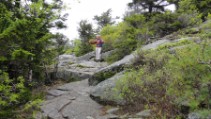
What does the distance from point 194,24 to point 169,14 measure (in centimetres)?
160

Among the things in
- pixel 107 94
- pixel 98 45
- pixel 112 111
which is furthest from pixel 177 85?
pixel 98 45

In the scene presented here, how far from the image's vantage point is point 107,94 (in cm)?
988

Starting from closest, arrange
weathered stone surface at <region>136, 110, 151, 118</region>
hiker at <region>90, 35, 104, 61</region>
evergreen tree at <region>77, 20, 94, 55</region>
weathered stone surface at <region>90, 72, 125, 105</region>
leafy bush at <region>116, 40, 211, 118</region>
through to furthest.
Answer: leafy bush at <region>116, 40, 211, 118</region>
weathered stone surface at <region>136, 110, 151, 118</region>
weathered stone surface at <region>90, 72, 125, 105</region>
hiker at <region>90, 35, 104, 61</region>
evergreen tree at <region>77, 20, 94, 55</region>

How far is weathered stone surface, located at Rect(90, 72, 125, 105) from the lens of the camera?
30.6 ft

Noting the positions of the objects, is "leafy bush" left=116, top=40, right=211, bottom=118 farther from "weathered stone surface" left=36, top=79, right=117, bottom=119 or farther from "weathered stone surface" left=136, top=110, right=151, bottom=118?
"weathered stone surface" left=36, top=79, right=117, bottom=119

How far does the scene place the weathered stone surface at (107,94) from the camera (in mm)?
9324

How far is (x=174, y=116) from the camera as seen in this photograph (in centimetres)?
678

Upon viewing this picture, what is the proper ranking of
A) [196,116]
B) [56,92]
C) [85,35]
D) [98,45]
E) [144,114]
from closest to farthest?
[196,116], [144,114], [56,92], [98,45], [85,35]

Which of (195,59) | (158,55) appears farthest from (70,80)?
(195,59)

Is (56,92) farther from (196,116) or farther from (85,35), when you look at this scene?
(85,35)

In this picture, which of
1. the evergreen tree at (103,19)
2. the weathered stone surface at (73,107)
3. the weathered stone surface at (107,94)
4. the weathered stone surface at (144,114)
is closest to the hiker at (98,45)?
the weathered stone surface at (73,107)

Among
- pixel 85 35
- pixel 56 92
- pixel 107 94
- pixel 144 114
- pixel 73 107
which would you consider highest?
pixel 85 35

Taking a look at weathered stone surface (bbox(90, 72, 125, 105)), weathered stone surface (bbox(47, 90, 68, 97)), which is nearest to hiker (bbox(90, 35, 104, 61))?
weathered stone surface (bbox(47, 90, 68, 97))

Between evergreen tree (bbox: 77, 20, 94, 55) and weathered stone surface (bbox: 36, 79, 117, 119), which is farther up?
evergreen tree (bbox: 77, 20, 94, 55)
